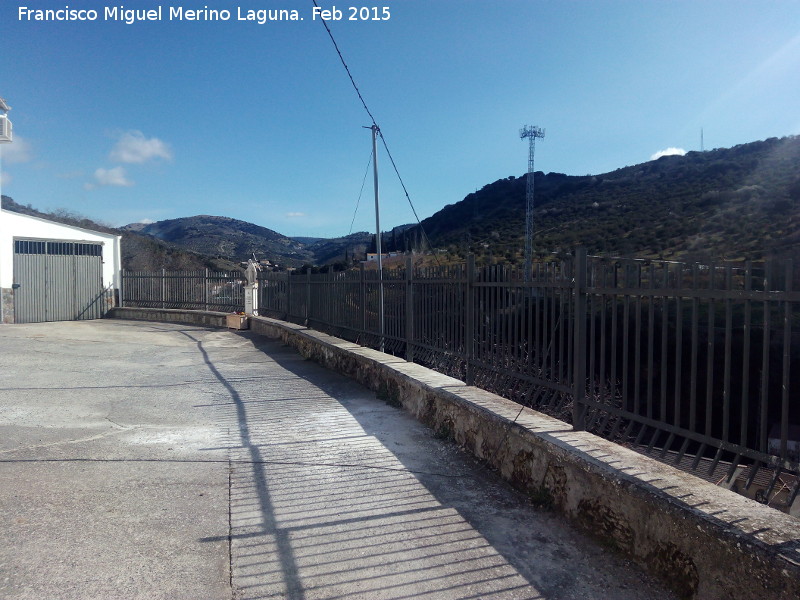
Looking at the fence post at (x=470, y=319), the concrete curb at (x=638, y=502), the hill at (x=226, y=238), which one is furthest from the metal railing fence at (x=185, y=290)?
the hill at (x=226, y=238)

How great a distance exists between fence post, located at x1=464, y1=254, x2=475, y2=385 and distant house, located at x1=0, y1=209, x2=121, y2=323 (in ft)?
60.2

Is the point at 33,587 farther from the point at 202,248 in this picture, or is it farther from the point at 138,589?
the point at 202,248

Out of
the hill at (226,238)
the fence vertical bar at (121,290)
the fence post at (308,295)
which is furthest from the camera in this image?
the hill at (226,238)

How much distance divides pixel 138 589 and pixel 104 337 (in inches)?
528

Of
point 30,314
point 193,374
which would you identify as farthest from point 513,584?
point 30,314

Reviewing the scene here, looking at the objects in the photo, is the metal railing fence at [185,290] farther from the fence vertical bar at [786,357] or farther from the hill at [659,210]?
the fence vertical bar at [786,357]

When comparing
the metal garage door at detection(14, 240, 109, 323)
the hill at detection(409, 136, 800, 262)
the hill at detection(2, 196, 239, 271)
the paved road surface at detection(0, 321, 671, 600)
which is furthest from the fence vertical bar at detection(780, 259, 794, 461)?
the hill at detection(2, 196, 239, 271)

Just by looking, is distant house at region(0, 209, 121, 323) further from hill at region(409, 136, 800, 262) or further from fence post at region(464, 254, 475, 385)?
fence post at region(464, 254, 475, 385)

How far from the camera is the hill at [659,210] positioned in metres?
29.7

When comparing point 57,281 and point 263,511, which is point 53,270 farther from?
point 263,511

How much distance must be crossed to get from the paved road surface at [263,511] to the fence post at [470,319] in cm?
73

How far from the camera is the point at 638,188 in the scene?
161 ft

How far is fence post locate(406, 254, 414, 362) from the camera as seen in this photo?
7.46 metres

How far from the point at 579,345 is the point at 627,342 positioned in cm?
42
